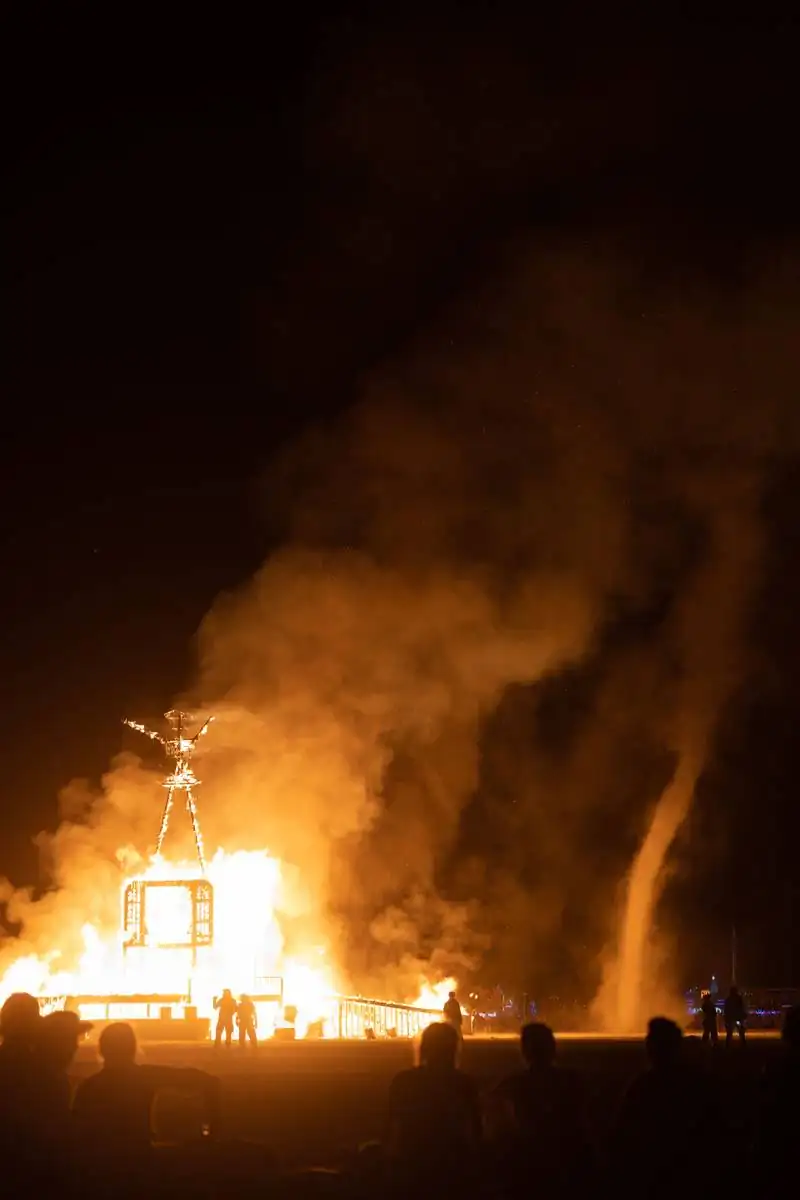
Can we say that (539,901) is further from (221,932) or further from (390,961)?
(221,932)

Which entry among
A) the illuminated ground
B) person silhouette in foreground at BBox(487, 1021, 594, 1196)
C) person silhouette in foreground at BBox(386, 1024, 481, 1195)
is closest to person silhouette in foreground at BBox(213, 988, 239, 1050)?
the illuminated ground

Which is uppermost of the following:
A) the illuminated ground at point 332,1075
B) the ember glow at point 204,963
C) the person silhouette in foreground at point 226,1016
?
the ember glow at point 204,963

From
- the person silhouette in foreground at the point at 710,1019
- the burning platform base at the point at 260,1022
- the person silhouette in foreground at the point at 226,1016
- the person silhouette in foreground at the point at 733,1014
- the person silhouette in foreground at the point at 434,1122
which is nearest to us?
the person silhouette in foreground at the point at 434,1122

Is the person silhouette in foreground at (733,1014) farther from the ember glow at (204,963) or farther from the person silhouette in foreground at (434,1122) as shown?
the person silhouette in foreground at (434,1122)

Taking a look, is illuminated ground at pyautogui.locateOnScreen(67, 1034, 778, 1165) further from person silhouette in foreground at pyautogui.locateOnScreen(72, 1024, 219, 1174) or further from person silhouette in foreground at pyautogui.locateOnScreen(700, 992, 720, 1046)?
Result: person silhouette in foreground at pyautogui.locateOnScreen(72, 1024, 219, 1174)

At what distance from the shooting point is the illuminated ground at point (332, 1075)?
1577 centimetres

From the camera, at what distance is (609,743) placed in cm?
5459

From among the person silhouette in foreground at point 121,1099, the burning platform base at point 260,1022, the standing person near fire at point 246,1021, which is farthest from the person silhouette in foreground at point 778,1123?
the burning platform base at point 260,1022

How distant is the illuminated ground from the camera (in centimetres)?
1577

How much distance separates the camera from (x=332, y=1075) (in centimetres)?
2386

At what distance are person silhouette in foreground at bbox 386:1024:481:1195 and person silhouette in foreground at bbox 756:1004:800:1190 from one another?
56.7 inches

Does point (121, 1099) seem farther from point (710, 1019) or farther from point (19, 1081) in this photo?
point (710, 1019)

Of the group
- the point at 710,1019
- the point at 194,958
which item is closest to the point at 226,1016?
the point at 710,1019

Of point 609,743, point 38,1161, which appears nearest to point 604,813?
point 609,743
